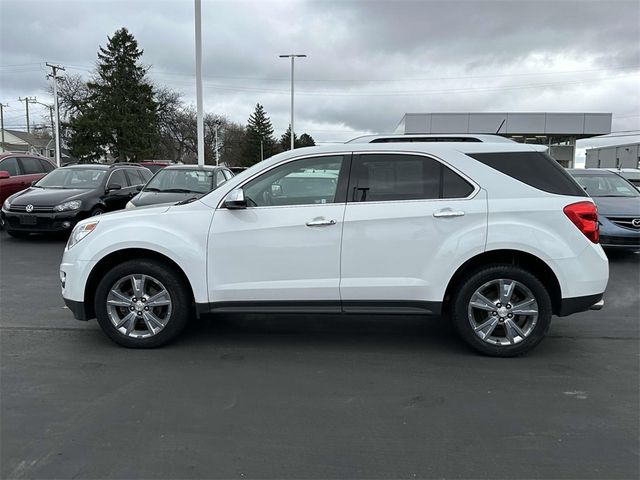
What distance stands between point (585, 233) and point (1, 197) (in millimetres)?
12833

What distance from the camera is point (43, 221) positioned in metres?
9.98

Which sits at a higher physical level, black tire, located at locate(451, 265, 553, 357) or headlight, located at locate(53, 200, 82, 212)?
headlight, located at locate(53, 200, 82, 212)

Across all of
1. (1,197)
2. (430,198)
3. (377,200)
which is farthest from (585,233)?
(1,197)

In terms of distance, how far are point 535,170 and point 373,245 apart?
5.15 ft

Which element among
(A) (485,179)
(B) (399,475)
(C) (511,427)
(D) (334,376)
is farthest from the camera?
(A) (485,179)

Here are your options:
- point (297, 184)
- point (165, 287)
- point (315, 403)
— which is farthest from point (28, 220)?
point (315, 403)

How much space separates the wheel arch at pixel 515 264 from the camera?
4.32 m

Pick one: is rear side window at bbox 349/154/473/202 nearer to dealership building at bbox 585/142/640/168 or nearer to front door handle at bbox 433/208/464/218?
front door handle at bbox 433/208/464/218

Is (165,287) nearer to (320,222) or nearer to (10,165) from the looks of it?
(320,222)

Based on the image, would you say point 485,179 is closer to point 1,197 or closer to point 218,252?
point 218,252

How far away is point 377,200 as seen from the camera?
436 cm

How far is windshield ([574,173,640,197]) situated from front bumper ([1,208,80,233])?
10.3 meters

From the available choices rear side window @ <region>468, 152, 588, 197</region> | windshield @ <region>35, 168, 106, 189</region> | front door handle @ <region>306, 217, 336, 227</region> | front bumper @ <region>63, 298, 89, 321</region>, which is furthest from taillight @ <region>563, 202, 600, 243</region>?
windshield @ <region>35, 168, 106, 189</region>

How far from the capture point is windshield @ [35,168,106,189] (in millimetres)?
11047
